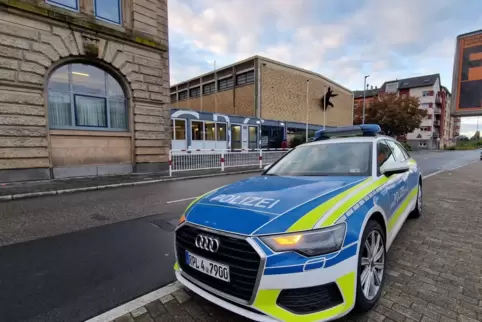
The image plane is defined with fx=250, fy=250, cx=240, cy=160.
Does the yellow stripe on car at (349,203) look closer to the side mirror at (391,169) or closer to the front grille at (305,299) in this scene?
the side mirror at (391,169)

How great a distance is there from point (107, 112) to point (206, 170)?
5.45 meters

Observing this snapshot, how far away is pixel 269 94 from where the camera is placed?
28.6 meters

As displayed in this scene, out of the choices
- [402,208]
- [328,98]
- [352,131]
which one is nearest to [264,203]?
[402,208]

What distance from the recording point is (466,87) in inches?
283

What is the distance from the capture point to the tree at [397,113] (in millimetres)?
41188

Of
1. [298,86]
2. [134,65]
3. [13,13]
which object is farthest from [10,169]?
[298,86]

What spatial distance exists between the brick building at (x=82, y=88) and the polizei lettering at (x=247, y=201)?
34.1 ft

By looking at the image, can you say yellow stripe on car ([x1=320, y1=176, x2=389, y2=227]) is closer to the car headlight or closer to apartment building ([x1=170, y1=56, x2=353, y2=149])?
the car headlight

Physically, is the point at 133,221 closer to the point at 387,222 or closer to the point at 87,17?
the point at 387,222

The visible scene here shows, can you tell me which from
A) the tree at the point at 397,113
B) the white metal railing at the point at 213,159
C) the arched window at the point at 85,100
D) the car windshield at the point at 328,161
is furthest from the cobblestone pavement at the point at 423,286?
the tree at the point at 397,113

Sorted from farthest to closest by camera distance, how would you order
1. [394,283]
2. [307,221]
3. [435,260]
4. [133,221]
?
[133,221] < [435,260] < [394,283] < [307,221]

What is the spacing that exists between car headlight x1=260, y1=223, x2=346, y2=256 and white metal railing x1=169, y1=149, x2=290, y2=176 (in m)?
9.65

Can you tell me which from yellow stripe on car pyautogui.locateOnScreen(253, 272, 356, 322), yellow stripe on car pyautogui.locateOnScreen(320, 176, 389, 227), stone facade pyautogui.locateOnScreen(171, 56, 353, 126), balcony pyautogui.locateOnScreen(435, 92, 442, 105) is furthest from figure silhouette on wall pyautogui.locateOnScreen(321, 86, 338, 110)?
balcony pyautogui.locateOnScreen(435, 92, 442, 105)

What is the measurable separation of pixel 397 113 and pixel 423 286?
151 feet
